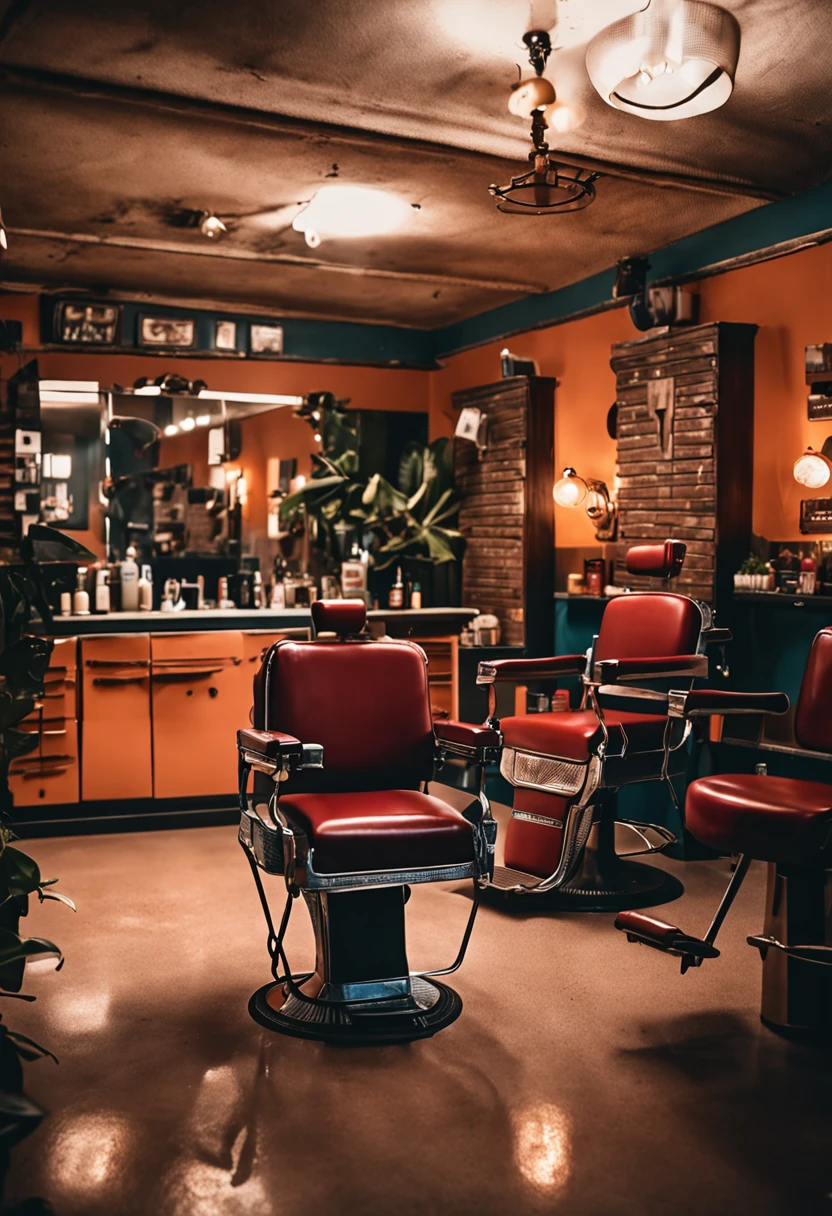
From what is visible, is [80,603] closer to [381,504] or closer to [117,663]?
[117,663]

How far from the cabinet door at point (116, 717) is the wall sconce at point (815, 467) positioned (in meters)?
3.19

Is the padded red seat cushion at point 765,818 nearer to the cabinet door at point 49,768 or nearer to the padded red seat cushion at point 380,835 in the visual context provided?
the padded red seat cushion at point 380,835

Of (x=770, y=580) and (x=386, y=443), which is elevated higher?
(x=386, y=443)

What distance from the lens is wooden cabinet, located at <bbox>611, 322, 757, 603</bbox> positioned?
4.88 m

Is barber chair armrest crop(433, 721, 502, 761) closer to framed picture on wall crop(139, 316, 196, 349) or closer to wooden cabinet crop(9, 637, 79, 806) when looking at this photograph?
wooden cabinet crop(9, 637, 79, 806)

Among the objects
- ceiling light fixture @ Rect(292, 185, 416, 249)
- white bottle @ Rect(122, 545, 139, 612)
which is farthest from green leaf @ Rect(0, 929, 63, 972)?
white bottle @ Rect(122, 545, 139, 612)

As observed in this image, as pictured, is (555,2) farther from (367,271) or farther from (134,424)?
(134,424)

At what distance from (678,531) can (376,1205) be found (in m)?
3.54

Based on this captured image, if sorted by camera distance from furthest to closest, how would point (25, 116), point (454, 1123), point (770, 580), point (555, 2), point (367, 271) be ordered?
point (367, 271) → point (770, 580) → point (25, 116) → point (555, 2) → point (454, 1123)

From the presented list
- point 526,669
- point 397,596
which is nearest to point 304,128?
point 526,669

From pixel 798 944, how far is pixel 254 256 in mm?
4262

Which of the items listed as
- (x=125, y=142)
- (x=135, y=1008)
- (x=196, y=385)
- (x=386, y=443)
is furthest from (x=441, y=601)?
(x=135, y=1008)

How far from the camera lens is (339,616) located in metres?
3.47

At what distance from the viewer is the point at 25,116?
3.87 m
